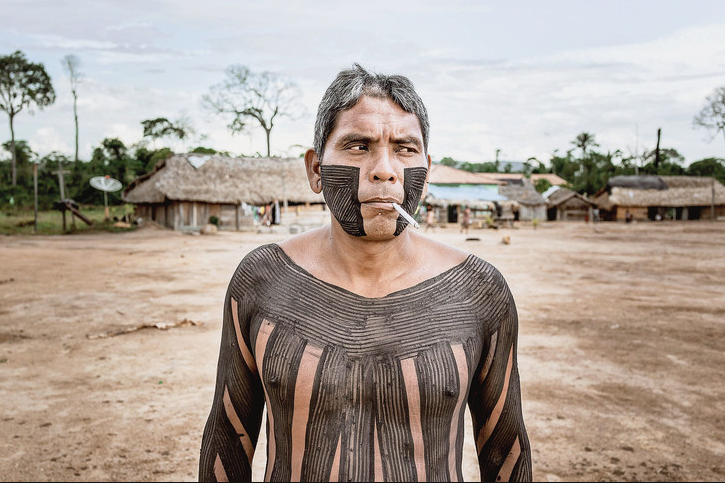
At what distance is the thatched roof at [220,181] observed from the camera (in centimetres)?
3312

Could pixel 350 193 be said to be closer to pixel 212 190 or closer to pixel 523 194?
pixel 212 190

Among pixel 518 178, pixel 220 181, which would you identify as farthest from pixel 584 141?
pixel 220 181

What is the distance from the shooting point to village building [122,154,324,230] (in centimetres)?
3303

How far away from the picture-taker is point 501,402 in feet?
5.28

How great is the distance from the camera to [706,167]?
183 feet

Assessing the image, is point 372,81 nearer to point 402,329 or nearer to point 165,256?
point 402,329

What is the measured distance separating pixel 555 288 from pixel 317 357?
11601mm

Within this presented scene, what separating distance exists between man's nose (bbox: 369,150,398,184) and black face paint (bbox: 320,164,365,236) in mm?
48

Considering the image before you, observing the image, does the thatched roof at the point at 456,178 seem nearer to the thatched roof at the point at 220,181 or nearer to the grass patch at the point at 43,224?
the thatched roof at the point at 220,181

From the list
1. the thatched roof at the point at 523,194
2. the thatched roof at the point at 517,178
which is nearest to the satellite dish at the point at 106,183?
the thatched roof at the point at 523,194

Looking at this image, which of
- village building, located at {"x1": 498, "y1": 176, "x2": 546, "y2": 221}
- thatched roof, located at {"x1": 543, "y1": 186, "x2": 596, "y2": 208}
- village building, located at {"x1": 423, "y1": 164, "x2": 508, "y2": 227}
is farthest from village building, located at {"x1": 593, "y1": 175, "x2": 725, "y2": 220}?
village building, located at {"x1": 423, "y1": 164, "x2": 508, "y2": 227}

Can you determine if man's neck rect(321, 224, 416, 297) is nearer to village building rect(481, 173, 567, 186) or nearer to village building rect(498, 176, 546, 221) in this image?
village building rect(498, 176, 546, 221)

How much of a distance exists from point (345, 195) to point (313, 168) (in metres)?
0.21

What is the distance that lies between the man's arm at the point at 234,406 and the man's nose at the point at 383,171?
486 mm
